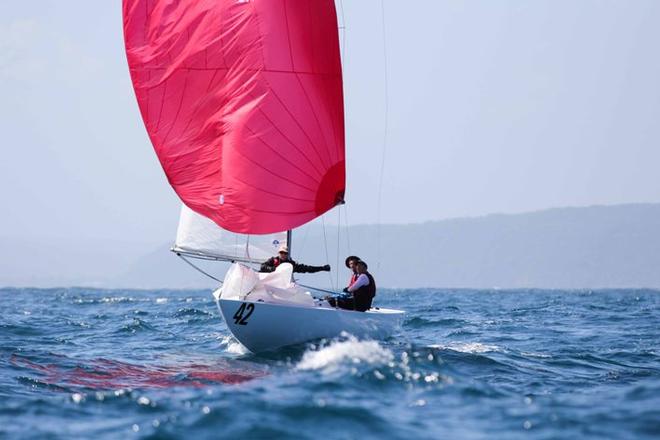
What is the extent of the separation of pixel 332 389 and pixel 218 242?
6845 millimetres

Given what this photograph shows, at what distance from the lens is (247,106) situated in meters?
16.1

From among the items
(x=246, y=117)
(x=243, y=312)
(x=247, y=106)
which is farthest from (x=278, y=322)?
(x=247, y=106)

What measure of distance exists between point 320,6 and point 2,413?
9.58 m

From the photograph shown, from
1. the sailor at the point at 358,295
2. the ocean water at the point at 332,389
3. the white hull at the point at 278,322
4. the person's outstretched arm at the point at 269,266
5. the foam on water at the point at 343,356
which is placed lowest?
the ocean water at the point at 332,389

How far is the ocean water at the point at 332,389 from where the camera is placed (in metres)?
9.09

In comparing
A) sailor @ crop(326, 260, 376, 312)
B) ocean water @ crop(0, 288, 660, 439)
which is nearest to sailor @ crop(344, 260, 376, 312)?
sailor @ crop(326, 260, 376, 312)

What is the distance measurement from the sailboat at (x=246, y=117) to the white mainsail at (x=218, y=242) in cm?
3

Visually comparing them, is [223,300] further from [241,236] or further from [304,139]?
[304,139]

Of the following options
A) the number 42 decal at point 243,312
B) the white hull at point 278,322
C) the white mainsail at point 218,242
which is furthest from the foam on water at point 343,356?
the white mainsail at point 218,242

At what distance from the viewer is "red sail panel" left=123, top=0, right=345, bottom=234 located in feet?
52.7

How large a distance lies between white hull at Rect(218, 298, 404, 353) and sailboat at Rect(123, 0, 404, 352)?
103 mm

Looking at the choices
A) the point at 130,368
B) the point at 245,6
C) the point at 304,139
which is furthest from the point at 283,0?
the point at 130,368

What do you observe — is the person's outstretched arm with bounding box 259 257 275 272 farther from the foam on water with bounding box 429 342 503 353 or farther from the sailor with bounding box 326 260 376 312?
the foam on water with bounding box 429 342 503 353

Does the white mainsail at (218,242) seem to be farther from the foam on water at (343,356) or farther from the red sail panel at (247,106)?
the foam on water at (343,356)
